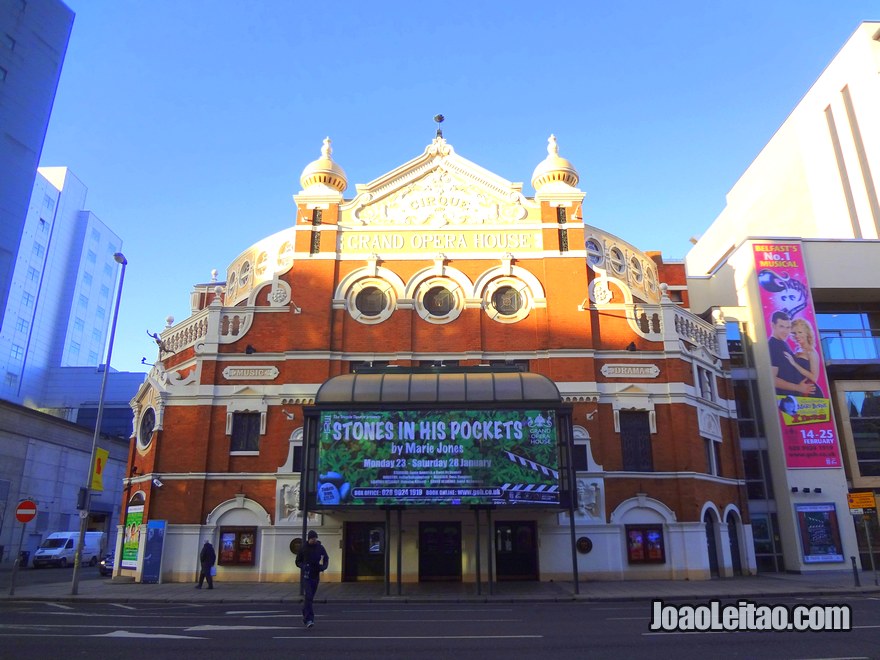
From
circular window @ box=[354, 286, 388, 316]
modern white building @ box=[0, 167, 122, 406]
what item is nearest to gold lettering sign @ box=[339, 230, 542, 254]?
circular window @ box=[354, 286, 388, 316]

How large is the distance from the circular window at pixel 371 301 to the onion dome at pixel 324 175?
555 centimetres

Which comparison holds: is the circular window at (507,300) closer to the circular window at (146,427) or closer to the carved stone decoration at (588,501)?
the carved stone decoration at (588,501)

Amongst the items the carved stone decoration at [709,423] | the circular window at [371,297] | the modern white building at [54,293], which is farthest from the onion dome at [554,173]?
the modern white building at [54,293]

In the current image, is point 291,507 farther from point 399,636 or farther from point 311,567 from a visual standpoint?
point 399,636

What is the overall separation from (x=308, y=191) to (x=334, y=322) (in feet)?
22.1

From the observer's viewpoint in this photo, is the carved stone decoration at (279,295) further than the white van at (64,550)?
No

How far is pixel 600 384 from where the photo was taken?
28.4m

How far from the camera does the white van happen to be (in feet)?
130

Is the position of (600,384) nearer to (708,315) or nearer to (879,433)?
(708,315)

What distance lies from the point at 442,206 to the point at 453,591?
17.0 m

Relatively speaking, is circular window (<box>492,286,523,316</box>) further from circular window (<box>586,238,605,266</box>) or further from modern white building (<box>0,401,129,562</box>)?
modern white building (<box>0,401,129,562</box>)

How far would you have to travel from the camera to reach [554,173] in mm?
31297

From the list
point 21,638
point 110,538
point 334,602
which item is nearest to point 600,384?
point 334,602

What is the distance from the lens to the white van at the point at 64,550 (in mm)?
39719
